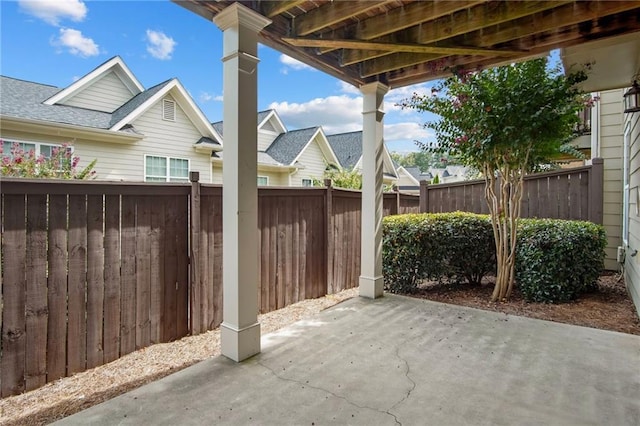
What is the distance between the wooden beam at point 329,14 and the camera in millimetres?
2714

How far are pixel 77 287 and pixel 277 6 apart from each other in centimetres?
254

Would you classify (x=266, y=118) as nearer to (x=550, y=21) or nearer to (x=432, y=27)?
(x=432, y=27)

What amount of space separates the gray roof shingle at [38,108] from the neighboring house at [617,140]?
8.42 m

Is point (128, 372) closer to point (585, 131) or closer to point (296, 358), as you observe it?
point (296, 358)

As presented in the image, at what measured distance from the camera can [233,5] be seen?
2455 mm

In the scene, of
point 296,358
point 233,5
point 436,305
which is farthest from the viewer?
point 436,305

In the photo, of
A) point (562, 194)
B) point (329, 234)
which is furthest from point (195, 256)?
point (562, 194)

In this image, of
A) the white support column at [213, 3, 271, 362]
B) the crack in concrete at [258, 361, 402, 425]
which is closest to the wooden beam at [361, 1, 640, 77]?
the white support column at [213, 3, 271, 362]

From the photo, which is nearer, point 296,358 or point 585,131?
point 296,358

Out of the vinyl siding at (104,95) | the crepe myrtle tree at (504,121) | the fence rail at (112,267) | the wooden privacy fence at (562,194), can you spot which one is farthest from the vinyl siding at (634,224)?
the vinyl siding at (104,95)

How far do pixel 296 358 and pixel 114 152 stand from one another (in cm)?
715

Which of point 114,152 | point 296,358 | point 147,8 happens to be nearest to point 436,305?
point 296,358

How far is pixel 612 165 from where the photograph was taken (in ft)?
17.8

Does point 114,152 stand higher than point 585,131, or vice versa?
point 585,131
